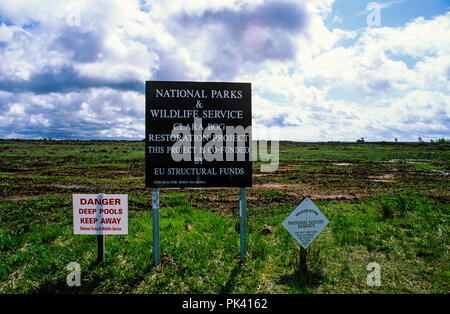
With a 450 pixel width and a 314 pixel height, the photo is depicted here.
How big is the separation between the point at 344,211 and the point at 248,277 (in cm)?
563

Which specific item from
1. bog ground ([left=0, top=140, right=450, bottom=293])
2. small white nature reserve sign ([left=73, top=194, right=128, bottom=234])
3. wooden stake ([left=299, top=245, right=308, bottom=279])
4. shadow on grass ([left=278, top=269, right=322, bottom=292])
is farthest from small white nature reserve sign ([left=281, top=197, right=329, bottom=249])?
small white nature reserve sign ([left=73, top=194, right=128, bottom=234])

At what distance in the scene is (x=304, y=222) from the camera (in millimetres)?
4633

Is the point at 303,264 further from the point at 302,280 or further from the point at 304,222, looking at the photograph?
the point at 304,222

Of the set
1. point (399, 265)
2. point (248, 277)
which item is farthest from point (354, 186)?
point (248, 277)

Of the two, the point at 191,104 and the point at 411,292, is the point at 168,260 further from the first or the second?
the point at 411,292

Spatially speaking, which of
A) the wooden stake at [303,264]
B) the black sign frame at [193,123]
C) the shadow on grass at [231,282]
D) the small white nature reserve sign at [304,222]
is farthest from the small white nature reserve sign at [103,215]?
the wooden stake at [303,264]

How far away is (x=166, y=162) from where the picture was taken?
493cm

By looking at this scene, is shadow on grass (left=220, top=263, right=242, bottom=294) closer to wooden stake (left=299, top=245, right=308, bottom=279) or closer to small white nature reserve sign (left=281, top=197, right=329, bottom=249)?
wooden stake (left=299, top=245, right=308, bottom=279)

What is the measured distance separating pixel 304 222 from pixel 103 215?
154 inches

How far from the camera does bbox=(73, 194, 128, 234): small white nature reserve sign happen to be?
4750 millimetres

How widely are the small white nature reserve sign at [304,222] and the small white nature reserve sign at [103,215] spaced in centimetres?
315

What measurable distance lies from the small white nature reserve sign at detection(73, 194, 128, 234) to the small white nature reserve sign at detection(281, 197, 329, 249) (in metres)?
3.15

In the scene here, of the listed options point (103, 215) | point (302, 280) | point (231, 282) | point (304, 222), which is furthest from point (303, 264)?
point (103, 215)

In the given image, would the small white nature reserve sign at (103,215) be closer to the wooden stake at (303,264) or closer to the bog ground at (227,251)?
the bog ground at (227,251)
